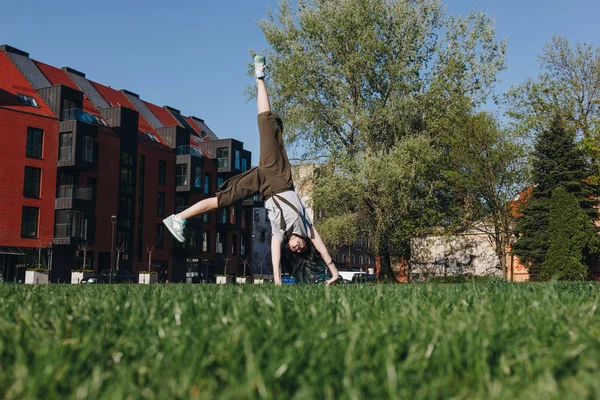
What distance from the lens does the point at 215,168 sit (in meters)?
58.9

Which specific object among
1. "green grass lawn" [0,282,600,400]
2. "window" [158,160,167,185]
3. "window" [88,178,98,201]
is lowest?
"green grass lawn" [0,282,600,400]

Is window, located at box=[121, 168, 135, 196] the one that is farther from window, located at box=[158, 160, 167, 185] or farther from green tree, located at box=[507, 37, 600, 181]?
green tree, located at box=[507, 37, 600, 181]

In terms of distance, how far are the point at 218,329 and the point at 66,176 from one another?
4294 cm

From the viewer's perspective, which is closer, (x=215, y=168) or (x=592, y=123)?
(x=592, y=123)

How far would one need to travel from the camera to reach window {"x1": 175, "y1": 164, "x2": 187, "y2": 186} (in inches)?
2082

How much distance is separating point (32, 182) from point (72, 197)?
264 centimetres

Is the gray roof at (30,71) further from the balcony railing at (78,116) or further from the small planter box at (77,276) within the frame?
the small planter box at (77,276)

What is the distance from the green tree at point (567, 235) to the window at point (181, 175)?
31670mm

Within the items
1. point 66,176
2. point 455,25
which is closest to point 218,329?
point 455,25

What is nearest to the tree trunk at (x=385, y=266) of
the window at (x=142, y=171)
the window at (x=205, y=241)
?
the window at (x=142, y=171)

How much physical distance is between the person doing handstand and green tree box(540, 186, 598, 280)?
87.2ft

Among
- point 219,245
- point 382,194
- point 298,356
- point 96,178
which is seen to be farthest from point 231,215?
point 298,356

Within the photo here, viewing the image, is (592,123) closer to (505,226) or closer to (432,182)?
(505,226)

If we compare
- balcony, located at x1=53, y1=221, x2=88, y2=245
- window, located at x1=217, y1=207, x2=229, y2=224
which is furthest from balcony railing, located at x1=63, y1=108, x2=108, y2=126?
window, located at x1=217, y1=207, x2=229, y2=224
